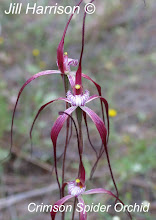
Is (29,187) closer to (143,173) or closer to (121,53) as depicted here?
(143,173)

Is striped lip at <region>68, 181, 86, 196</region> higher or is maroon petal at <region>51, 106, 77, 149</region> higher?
maroon petal at <region>51, 106, 77, 149</region>

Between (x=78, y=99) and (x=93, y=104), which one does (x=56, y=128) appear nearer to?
(x=78, y=99)

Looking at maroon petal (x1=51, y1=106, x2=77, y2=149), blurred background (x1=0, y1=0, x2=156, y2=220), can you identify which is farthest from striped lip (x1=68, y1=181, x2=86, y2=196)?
blurred background (x1=0, y1=0, x2=156, y2=220)

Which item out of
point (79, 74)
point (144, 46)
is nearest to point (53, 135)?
point (79, 74)

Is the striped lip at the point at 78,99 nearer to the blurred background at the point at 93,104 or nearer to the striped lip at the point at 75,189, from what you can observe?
the striped lip at the point at 75,189

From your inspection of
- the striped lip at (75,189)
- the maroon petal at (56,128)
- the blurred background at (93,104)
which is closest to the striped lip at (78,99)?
the maroon petal at (56,128)

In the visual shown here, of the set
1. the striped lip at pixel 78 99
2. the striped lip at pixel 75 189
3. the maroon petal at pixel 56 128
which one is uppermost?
the striped lip at pixel 78 99

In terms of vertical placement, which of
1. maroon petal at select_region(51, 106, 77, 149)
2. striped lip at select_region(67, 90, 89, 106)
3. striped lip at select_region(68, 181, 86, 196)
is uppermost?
striped lip at select_region(67, 90, 89, 106)

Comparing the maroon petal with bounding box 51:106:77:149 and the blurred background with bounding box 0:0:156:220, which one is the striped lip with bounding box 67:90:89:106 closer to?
the maroon petal with bounding box 51:106:77:149

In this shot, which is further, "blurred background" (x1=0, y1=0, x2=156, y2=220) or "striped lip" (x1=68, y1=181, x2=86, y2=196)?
"blurred background" (x1=0, y1=0, x2=156, y2=220)
